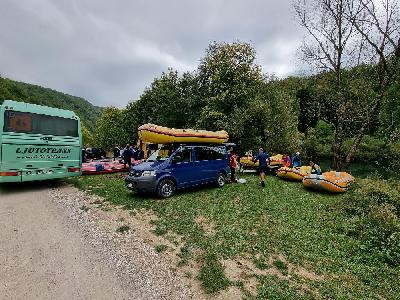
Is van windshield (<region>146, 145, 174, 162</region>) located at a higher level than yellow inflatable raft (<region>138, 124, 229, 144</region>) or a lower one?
lower

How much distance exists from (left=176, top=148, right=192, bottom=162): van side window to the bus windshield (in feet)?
20.5

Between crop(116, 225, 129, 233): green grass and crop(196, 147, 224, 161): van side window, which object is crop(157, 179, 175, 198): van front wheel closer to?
crop(196, 147, 224, 161): van side window

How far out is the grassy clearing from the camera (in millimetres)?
7090

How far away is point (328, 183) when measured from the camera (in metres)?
15.4

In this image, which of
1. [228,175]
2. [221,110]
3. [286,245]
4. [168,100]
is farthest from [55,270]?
[168,100]

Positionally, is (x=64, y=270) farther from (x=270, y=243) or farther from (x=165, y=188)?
(x=165, y=188)

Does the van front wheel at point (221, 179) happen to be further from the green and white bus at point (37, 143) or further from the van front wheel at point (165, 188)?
the green and white bus at point (37, 143)

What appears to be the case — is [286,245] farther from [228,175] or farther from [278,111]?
[278,111]

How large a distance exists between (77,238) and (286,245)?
6.22m

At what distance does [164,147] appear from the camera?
45.5 ft

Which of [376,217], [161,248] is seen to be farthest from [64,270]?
[376,217]

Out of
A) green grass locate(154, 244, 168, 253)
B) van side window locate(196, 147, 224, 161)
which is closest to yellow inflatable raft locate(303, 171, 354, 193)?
van side window locate(196, 147, 224, 161)

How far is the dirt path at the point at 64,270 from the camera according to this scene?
6.26 m

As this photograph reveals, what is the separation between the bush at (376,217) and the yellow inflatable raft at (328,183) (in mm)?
719
